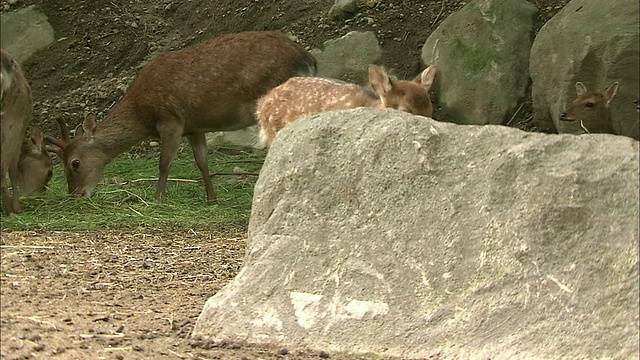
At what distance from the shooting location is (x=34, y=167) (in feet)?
34.0

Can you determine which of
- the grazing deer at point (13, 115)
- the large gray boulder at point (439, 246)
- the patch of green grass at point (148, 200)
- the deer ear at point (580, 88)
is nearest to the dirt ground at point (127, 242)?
the large gray boulder at point (439, 246)

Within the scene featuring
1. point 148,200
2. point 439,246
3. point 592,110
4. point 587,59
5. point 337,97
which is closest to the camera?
point 439,246

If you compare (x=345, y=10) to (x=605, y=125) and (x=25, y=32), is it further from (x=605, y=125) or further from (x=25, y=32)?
(x=605, y=125)

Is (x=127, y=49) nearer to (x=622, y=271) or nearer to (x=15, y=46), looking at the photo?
(x=15, y=46)

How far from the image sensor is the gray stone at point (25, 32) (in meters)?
13.7

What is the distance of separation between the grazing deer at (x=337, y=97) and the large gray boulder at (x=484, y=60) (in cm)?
331

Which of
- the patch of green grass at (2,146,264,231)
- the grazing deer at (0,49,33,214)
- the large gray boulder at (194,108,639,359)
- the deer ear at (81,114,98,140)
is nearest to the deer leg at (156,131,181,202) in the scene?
the patch of green grass at (2,146,264,231)

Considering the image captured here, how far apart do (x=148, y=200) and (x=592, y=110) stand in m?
3.99

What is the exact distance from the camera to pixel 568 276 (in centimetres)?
483

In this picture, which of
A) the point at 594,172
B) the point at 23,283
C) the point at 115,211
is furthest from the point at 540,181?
the point at 115,211

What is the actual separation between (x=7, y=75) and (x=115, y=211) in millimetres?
2027

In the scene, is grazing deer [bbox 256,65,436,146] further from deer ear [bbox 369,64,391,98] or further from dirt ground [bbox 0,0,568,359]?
dirt ground [bbox 0,0,568,359]

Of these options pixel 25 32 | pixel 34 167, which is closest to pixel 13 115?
pixel 34 167

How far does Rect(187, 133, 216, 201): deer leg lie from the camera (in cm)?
1016
